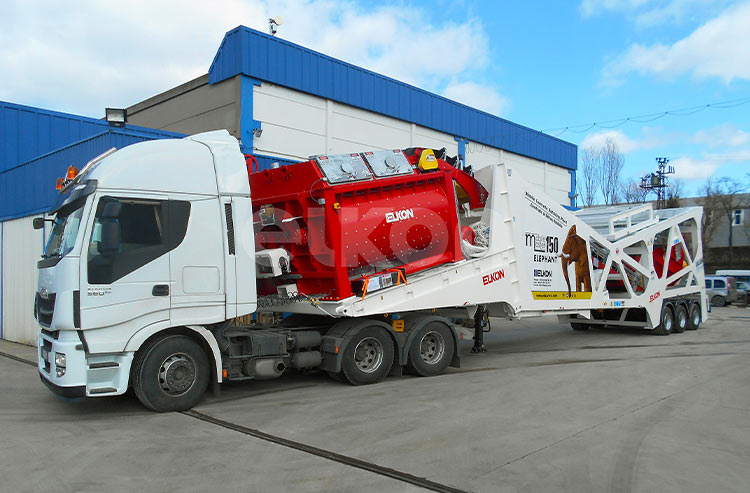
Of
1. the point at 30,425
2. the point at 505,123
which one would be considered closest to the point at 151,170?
the point at 30,425

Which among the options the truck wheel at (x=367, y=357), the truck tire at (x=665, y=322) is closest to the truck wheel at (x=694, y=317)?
the truck tire at (x=665, y=322)

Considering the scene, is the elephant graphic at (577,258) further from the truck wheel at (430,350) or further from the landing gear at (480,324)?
the truck wheel at (430,350)

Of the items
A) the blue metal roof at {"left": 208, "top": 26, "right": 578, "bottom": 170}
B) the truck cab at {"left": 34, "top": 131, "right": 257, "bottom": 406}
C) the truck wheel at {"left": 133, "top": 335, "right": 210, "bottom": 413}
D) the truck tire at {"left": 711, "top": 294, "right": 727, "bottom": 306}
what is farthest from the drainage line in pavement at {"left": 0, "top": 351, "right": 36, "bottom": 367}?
the truck tire at {"left": 711, "top": 294, "right": 727, "bottom": 306}

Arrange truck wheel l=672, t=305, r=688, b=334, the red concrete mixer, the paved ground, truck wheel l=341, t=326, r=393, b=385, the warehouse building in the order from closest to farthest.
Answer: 1. the paved ground
2. the red concrete mixer
3. truck wheel l=341, t=326, r=393, b=385
4. the warehouse building
5. truck wheel l=672, t=305, r=688, b=334

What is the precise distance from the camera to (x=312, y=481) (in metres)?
4.52

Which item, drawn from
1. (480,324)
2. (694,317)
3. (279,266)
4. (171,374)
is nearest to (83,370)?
(171,374)

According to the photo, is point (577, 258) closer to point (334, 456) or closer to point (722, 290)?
point (334, 456)

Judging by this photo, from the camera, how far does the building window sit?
4688 centimetres

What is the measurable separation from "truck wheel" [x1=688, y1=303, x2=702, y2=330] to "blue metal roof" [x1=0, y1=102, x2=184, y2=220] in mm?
13972

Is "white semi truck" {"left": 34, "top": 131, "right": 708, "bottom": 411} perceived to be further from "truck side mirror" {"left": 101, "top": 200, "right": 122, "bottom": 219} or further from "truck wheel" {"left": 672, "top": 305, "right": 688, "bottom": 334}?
"truck wheel" {"left": 672, "top": 305, "right": 688, "bottom": 334}

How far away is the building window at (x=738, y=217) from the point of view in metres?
46.9

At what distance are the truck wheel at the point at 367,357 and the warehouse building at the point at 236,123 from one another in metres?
6.22

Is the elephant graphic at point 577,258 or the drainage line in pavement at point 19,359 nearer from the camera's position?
the drainage line in pavement at point 19,359

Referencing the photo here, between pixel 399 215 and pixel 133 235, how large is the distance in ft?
11.9
